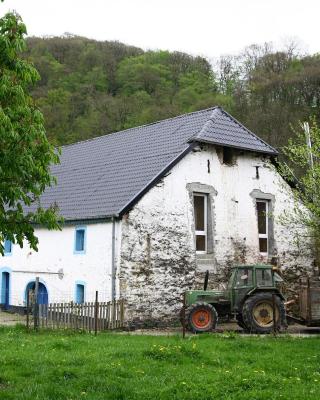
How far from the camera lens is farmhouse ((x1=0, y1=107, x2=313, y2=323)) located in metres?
17.8

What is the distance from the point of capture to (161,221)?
18.4 m

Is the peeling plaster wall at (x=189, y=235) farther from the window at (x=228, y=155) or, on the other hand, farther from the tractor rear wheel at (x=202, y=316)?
the tractor rear wheel at (x=202, y=316)

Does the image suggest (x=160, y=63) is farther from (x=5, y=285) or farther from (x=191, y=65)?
(x=5, y=285)

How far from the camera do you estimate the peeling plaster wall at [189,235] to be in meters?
17.7

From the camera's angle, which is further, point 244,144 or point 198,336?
point 244,144

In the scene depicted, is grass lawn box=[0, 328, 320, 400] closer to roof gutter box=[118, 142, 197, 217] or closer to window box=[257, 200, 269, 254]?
roof gutter box=[118, 142, 197, 217]

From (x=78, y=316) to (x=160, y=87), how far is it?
131ft

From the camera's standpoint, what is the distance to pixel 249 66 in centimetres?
6209

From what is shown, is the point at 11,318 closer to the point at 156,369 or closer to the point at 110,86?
the point at 156,369

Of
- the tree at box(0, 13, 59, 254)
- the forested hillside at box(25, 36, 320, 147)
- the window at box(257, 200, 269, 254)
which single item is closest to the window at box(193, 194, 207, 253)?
the window at box(257, 200, 269, 254)

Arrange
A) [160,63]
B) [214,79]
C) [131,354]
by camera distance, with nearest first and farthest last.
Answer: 1. [131,354]
2. [214,79]
3. [160,63]

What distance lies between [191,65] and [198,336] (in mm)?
52079

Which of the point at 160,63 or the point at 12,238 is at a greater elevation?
the point at 160,63

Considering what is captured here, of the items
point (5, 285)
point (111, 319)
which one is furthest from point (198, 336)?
point (5, 285)
